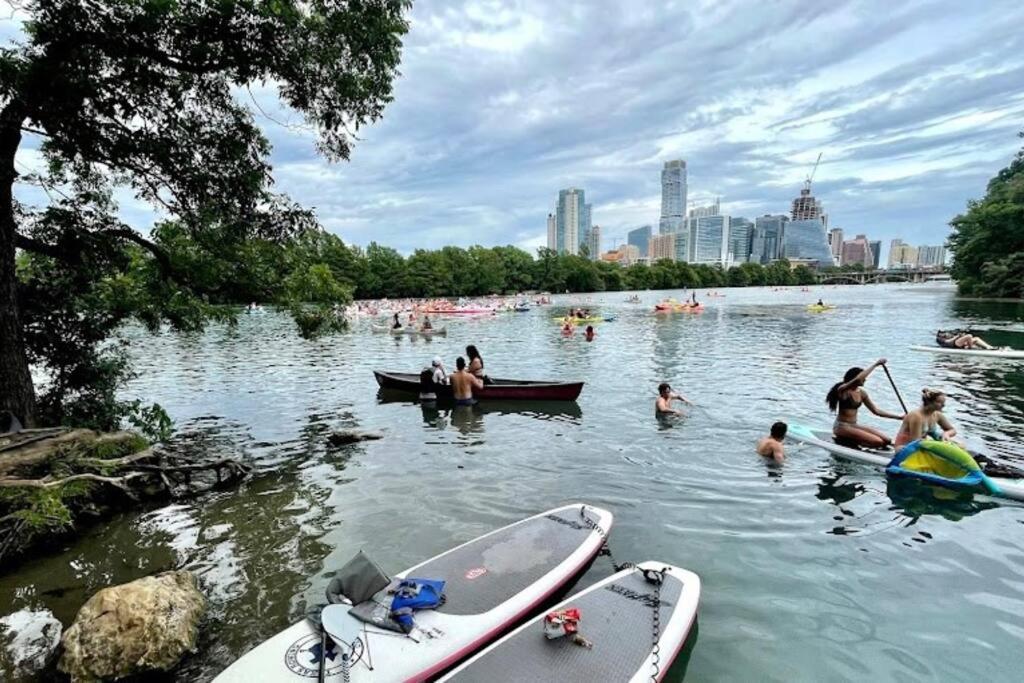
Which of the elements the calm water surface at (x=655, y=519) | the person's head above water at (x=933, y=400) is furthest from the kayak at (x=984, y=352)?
the person's head above water at (x=933, y=400)

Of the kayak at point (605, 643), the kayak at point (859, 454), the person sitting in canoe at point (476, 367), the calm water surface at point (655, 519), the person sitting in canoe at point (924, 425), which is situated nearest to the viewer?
the kayak at point (605, 643)

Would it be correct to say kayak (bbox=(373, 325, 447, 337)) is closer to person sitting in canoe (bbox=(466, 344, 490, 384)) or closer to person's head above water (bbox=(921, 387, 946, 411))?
person sitting in canoe (bbox=(466, 344, 490, 384))

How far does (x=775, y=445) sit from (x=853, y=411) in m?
2.24

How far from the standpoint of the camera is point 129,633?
18.4 ft

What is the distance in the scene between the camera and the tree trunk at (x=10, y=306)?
8984mm

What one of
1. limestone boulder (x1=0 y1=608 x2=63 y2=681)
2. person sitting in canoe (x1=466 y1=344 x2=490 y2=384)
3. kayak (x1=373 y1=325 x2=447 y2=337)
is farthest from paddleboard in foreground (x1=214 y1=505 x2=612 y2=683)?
kayak (x1=373 y1=325 x2=447 y2=337)

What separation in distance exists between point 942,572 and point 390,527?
825 centimetres

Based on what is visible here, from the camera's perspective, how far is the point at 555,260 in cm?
14425

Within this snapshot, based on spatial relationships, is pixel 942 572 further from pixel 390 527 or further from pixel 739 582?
pixel 390 527

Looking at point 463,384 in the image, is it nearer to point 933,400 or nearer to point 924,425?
point 924,425

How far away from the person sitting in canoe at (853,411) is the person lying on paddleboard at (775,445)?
148cm

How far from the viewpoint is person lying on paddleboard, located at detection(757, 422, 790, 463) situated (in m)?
11.9

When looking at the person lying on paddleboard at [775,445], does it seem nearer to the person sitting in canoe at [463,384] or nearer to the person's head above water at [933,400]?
the person's head above water at [933,400]

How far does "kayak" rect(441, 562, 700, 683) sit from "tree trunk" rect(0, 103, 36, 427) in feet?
32.9
